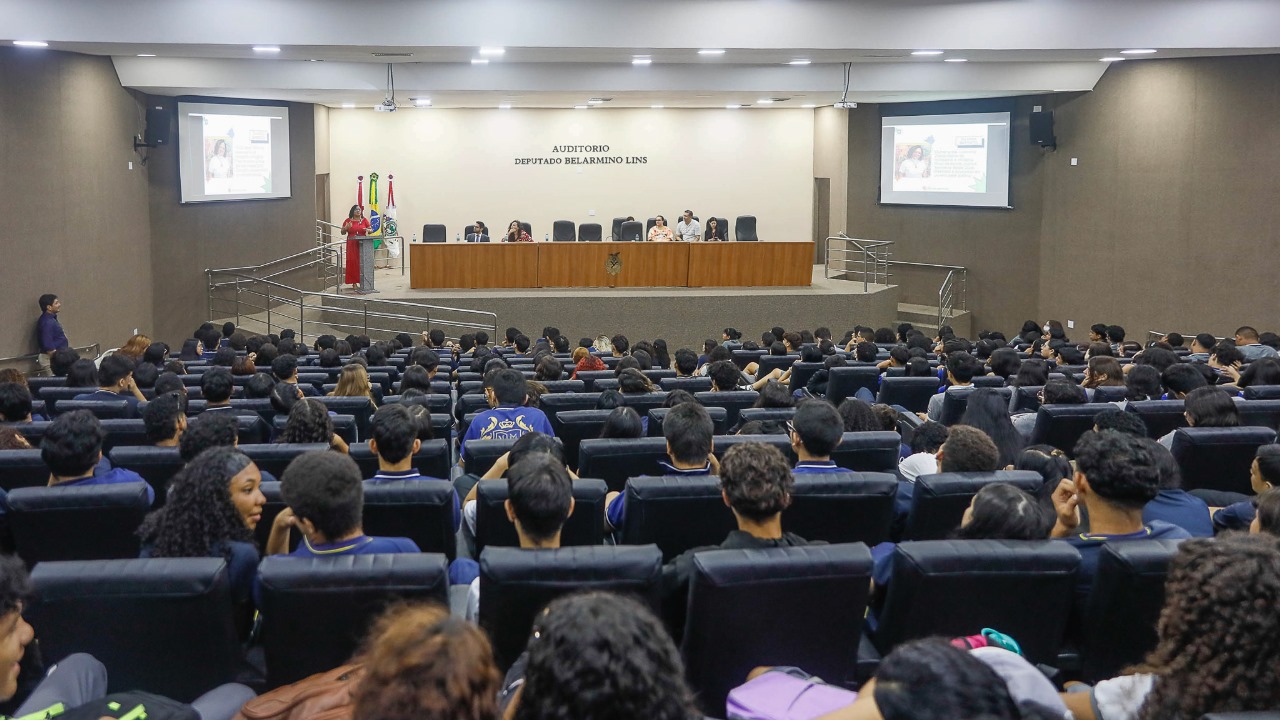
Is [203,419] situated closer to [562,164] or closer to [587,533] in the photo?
[587,533]

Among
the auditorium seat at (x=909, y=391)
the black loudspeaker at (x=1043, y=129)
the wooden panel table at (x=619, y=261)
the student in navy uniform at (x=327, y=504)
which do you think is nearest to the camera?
the student in navy uniform at (x=327, y=504)

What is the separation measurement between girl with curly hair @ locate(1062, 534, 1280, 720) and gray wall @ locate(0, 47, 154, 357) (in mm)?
11690

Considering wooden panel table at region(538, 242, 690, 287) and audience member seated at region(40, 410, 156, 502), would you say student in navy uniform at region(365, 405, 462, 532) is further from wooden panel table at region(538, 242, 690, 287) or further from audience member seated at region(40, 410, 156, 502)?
wooden panel table at region(538, 242, 690, 287)

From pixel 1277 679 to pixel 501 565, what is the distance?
1.80 meters

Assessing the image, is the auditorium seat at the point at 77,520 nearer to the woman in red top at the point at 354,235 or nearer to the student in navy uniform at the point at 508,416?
the student in navy uniform at the point at 508,416

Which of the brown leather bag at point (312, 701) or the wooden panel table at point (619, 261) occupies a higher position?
the wooden panel table at point (619, 261)

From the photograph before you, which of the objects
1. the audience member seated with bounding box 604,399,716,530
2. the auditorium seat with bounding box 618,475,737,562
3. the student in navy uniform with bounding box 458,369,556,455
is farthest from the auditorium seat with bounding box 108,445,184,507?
the auditorium seat with bounding box 618,475,737,562

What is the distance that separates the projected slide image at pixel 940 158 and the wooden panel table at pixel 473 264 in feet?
21.4

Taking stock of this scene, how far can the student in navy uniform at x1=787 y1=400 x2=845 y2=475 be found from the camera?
463 cm

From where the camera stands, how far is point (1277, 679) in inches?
84.7

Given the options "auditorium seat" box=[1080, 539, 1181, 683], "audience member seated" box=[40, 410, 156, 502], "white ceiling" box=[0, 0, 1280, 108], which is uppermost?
"white ceiling" box=[0, 0, 1280, 108]

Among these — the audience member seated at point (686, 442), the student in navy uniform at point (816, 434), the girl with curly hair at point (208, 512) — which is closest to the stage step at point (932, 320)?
the student in navy uniform at point (816, 434)

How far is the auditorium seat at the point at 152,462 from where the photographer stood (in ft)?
15.8

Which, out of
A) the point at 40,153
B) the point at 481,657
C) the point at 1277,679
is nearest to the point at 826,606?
the point at 1277,679
